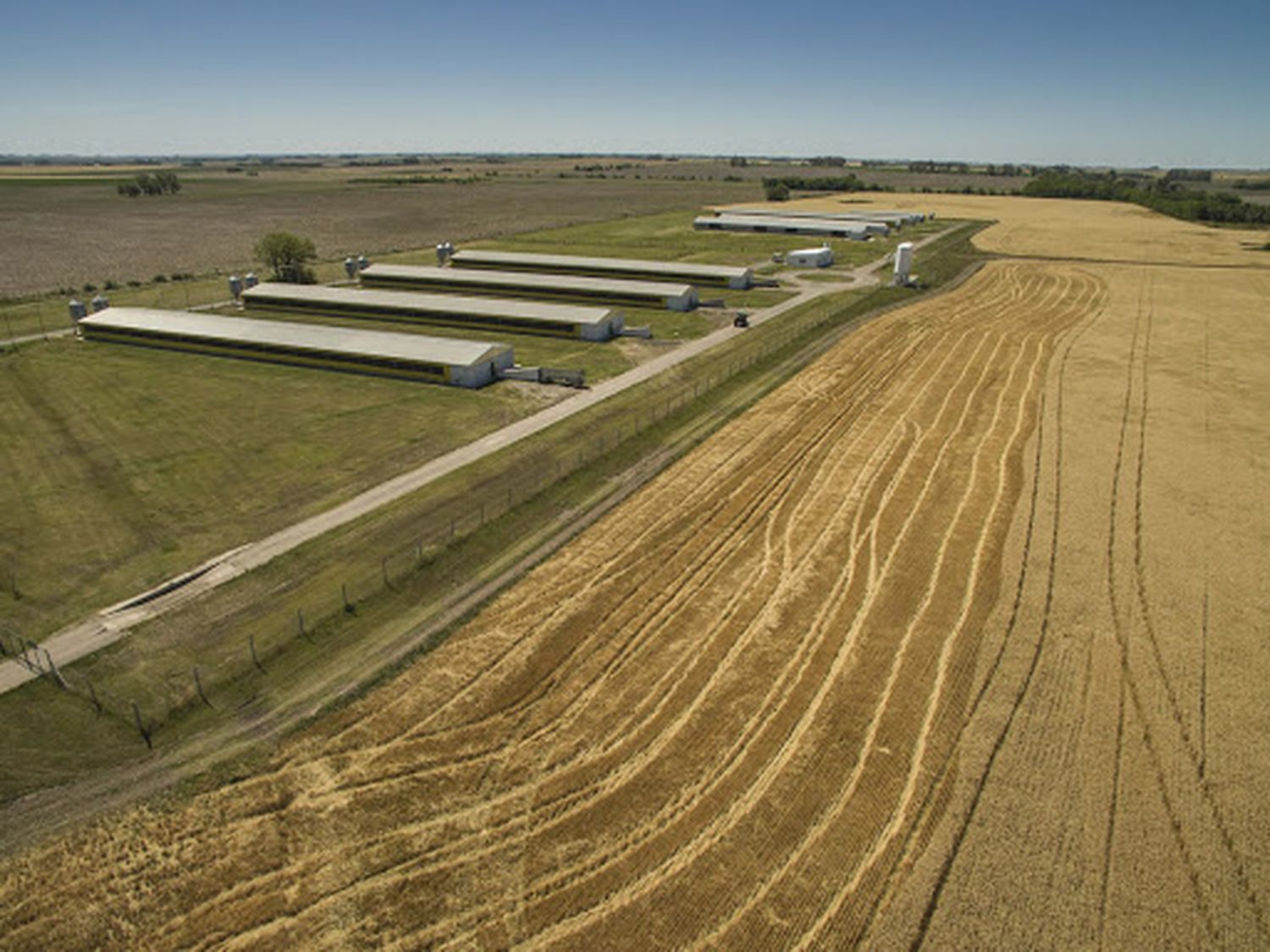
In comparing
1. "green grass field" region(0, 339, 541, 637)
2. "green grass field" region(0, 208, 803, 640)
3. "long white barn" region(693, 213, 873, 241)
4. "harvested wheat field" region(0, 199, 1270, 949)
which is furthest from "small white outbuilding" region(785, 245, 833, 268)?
"harvested wheat field" region(0, 199, 1270, 949)

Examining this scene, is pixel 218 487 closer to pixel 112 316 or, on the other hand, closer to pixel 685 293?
pixel 112 316

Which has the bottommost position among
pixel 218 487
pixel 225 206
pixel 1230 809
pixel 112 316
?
pixel 1230 809

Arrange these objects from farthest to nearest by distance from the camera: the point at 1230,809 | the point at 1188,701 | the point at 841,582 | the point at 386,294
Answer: the point at 386,294
the point at 841,582
the point at 1188,701
the point at 1230,809

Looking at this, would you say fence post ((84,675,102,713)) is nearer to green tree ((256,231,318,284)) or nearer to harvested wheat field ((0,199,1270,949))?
harvested wheat field ((0,199,1270,949))

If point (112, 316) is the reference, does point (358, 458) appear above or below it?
below

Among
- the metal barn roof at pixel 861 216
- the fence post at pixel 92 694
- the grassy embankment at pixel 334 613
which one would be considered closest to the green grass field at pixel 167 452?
the grassy embankment at pixel 334 613

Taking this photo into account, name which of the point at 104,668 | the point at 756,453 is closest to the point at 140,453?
the point at 104,668
